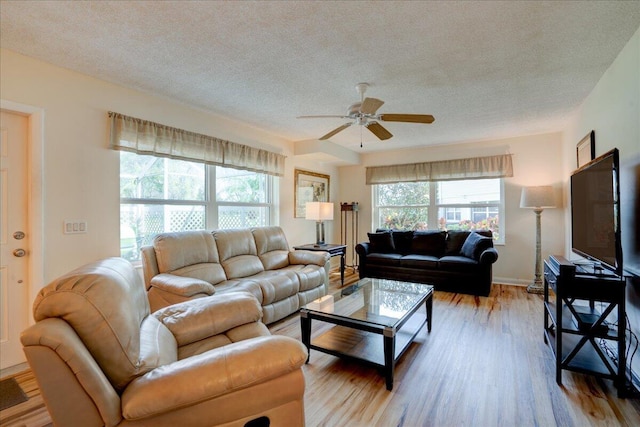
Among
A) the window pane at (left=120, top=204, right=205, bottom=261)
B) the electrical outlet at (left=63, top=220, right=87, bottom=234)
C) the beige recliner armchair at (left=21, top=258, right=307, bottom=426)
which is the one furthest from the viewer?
the window pane at (left=120, top=204, right=205, bottom=261)

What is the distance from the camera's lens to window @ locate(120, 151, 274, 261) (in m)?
3.06

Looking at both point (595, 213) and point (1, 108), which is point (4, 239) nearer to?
point (1, 108)

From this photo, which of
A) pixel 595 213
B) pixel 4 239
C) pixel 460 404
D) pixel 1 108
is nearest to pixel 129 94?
pixel 1 108

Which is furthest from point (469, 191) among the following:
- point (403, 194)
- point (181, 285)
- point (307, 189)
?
point (181, 285)

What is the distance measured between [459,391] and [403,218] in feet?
13.4

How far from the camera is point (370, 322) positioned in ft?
6.95

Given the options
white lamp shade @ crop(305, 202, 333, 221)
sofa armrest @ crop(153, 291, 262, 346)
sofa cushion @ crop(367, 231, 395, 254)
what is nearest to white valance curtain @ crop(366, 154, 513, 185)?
sofa cushion @ crop(367, 231, 395, 254)

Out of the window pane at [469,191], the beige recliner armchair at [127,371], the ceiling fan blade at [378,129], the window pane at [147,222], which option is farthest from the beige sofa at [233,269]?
the window pane at [469,191]

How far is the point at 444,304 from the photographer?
148 inches

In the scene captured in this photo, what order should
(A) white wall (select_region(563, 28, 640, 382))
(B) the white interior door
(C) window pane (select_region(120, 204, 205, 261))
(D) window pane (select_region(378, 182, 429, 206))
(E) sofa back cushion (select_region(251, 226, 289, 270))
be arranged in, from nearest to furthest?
(A) white wall (select_region(563, 28, 640, 382))
(B) the white interior door
(C) window pane (select_region(120, 204, 205, 261))
(E) sofa back cushion (select_region(251, 226, 289, 270))
(D) window pane (select_region(378, 182, 429, 206))

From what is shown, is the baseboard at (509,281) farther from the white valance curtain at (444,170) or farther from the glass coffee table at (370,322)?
the glass coffee table at (370,322)

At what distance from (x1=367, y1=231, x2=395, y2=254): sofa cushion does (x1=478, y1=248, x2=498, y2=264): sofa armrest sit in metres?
1.46

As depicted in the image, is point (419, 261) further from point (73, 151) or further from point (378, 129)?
point (73, 151)

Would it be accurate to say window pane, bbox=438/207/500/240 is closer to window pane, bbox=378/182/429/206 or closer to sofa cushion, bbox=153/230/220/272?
window pane, bbox=378/182/429/206
